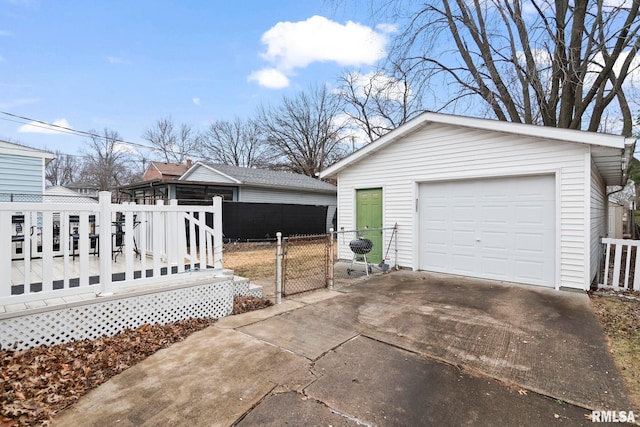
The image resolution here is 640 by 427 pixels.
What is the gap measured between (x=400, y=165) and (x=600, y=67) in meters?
8.06

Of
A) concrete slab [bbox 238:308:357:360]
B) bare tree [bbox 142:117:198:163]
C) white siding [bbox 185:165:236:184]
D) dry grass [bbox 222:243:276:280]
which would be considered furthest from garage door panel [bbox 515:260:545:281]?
bare tree [bbox 142:117:198:163]

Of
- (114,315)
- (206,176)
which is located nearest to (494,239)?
(114,315)

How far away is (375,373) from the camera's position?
9.11 ft

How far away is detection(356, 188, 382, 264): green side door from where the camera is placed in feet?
26.2

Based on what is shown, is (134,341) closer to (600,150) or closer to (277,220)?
(600,150)

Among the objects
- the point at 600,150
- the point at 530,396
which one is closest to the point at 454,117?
the point at 600,150

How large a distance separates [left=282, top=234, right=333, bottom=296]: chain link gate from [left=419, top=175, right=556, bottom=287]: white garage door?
253cm

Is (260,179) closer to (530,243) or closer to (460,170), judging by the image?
(460,170)

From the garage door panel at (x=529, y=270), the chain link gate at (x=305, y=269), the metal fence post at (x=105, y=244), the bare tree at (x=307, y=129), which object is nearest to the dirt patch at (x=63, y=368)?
the metal fence post at (x=105, y=244)

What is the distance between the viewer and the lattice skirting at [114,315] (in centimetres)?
298

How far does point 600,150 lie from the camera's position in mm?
5254

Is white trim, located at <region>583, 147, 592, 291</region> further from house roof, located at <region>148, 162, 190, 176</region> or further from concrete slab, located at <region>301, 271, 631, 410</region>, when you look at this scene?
house roof, located at <region>148, 162, 190, 176</region>

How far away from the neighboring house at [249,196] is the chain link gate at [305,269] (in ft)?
10.8

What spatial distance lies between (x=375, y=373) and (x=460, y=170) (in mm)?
5137
